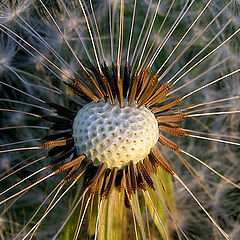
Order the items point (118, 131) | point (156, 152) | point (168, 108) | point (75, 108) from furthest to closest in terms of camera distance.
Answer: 1. point (75, 108)
2. point (168, 108)
3. point (156, 152)
4. point (118, 131)

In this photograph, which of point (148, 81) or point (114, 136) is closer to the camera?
point (114, 136)

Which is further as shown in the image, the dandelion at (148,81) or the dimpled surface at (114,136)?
the dandelion at (148,81)

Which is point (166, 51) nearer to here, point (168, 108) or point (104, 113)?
point (168, 108)

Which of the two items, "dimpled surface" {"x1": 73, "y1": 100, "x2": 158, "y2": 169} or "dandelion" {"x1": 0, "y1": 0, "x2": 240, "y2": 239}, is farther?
"dandelion" {"x1": 0, "y1": 0, "x2": 240, "y2": 239}

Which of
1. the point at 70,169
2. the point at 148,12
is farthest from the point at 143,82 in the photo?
the point at 148,12

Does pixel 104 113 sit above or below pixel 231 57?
below

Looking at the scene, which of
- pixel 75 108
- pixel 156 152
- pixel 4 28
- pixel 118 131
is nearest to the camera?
pixel 118 131

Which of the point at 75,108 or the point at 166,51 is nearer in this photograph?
the point at 75,108

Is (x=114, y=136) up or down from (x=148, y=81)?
down
